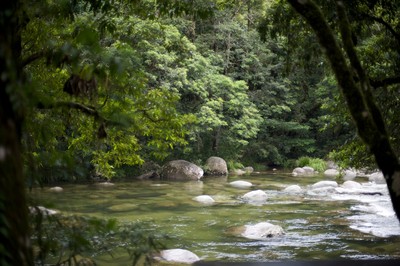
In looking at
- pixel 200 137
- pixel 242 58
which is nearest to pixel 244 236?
pixel 200 137

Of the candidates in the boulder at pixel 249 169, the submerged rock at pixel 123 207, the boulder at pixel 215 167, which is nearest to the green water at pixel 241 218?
the submerged rock at pixel 123 207

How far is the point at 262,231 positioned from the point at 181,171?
12209 millimetres

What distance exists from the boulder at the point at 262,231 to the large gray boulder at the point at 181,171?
1154cm

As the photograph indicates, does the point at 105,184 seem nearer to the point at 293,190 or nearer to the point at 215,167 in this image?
the point at 215,167

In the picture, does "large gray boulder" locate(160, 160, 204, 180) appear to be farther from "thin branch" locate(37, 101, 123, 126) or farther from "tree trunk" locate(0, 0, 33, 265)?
"tree trunk" locate(0, 0, 33, 265)

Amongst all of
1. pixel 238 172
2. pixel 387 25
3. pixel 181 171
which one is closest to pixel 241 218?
pixel 387 25

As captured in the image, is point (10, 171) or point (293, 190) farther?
point (293, 190)

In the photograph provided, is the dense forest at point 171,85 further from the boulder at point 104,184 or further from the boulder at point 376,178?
the boulder at point 376,178

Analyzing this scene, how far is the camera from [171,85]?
21.3m

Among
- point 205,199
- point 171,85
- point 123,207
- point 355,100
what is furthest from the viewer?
point 171,85

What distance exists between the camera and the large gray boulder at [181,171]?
21781 mm

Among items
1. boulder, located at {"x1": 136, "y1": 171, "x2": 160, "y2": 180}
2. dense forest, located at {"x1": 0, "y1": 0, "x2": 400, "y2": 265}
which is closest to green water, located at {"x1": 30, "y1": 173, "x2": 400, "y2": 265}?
dense forest, located at {"x1": 0, "y1": 0, "x2": 400, "y2": 265}

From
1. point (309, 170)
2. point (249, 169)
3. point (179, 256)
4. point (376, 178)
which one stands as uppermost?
point (249, 169)

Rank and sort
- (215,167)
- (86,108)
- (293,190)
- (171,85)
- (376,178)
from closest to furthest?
(86,108) < (293,190) < (376,178) < (171,85) < (215,167)
